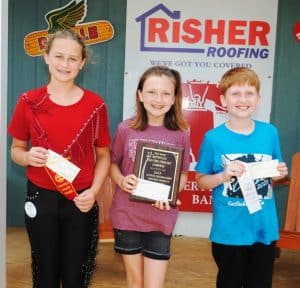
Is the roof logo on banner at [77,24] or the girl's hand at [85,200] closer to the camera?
the girl's hand at [85,200]

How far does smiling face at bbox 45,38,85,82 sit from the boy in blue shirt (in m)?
0.73

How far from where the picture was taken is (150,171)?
2270mm

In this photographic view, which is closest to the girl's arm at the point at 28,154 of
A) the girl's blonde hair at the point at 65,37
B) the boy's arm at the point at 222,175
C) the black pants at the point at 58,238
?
the black pants at the point at 58,238

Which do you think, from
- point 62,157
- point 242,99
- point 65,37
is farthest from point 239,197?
point 65,37

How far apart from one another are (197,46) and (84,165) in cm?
258

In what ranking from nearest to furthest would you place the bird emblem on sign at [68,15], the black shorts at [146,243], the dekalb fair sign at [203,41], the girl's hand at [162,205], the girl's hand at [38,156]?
1. the girl's hand at [38,156]
2. the girl's hand at [162,205]
3. the black shorts at [146,243]
4. the dekalb fair sign at [203,41]
5. the bird emblem on sign at [68,15]

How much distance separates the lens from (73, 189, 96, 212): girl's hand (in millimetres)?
2189

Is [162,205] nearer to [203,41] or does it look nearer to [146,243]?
[146,243]

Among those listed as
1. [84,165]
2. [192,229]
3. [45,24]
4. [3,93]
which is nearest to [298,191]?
[192,229]

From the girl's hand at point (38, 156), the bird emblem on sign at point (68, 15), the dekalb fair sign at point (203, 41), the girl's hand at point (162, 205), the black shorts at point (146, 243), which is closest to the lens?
the girl's hand at point (38, 156)

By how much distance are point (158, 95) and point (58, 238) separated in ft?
2.73

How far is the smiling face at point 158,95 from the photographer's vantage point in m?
2.31

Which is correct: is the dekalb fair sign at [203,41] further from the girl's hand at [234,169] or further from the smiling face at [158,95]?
the girl's hand at [234,169]

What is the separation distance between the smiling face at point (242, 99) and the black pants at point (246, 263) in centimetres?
64
